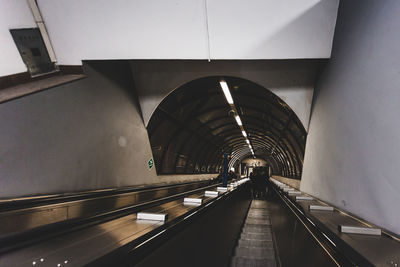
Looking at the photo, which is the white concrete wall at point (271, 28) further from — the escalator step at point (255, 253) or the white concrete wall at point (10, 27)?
the escalator step at point (255, 253)

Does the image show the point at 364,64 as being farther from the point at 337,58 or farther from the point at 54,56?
the point at 54,56

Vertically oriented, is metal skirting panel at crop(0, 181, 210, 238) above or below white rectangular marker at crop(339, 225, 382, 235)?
below

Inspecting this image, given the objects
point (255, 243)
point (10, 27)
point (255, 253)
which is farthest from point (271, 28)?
point (255, 243)

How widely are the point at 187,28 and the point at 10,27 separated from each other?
7.49 feet

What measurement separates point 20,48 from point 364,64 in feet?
13.6

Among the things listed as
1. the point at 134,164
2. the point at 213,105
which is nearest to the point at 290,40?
the point at 134,164

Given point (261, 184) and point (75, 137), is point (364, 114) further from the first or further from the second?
point (261, 184)

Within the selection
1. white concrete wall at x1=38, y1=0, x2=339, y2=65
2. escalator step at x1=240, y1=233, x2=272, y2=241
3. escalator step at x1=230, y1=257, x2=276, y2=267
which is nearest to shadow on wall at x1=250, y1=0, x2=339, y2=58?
white concrete wall at x1=38, y1=0, x2=339, y2=65

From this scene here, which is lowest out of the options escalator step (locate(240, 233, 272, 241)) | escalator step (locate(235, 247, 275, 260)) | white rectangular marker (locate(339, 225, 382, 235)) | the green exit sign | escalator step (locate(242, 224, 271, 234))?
escalator step (locate(242, 224, 271, 234))

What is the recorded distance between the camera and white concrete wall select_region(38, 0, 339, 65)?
3369 mm

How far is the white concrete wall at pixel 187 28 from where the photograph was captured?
3.37 m

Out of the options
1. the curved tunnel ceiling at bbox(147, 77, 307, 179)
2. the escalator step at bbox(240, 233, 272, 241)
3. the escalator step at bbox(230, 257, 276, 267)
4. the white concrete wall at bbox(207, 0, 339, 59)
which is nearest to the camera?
the white concrete wall at bbox(207, 0, 339, 59)

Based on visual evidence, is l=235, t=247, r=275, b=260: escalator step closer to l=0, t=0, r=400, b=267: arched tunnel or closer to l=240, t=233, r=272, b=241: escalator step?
l=0, t=0, r=400, b=267: arched tunnel

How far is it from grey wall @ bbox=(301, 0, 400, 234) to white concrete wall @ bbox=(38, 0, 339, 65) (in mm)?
433
